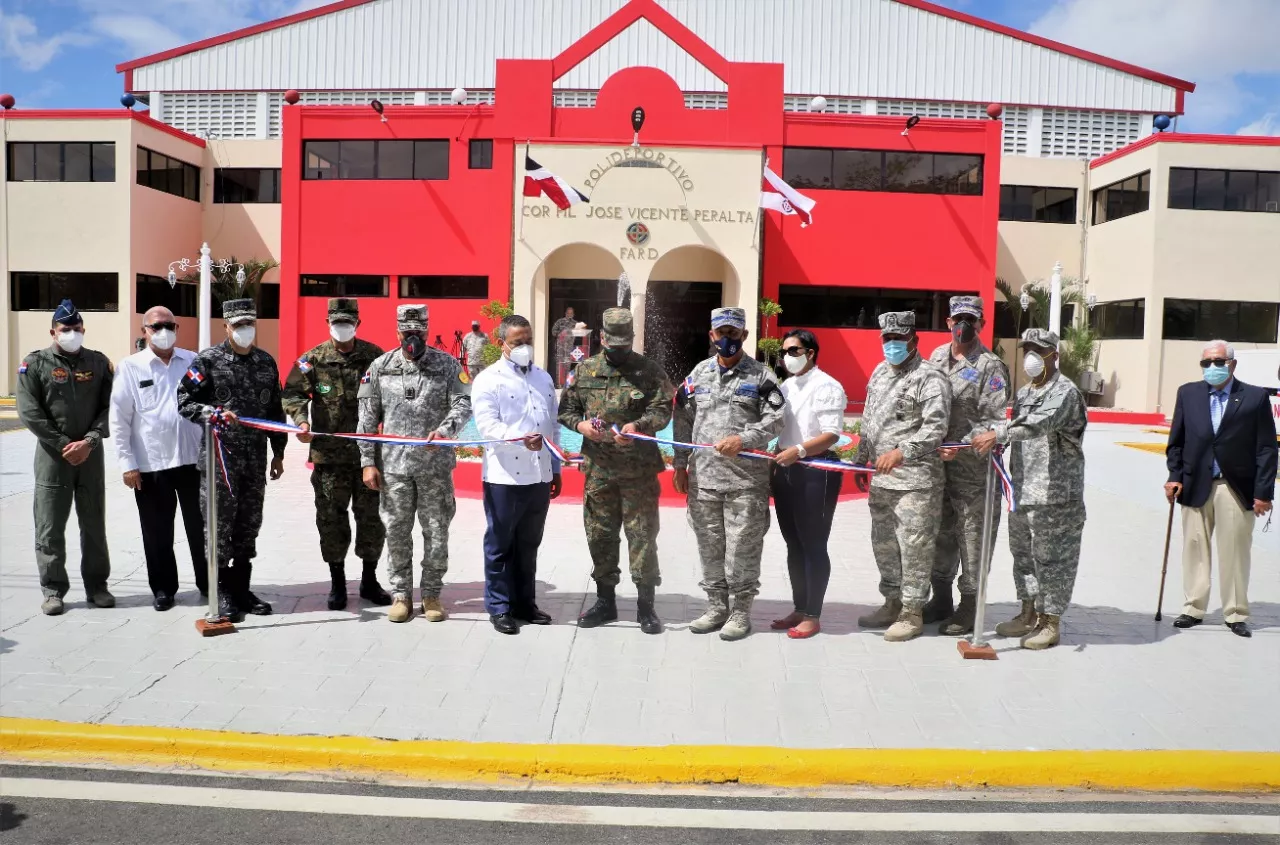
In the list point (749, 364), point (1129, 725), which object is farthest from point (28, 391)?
point (1129, 725)

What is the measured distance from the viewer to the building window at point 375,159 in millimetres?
24641

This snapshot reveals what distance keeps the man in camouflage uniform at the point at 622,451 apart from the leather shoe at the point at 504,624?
44cm

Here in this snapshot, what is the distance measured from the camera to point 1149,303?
2527cm

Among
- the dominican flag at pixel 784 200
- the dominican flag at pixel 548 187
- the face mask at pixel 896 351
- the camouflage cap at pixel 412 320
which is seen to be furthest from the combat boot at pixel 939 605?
the dominican flag at pixel 548 187

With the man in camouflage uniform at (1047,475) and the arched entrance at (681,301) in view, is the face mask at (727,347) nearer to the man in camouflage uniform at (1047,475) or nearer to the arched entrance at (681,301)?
the man in camouflage uniform at (1047,475)

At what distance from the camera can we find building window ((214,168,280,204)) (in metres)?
28.9

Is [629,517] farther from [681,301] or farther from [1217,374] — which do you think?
[681,301]

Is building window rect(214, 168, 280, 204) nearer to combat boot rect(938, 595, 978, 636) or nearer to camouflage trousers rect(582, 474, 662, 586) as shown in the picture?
camouflage trousers rect(582, 474, 662, 586)

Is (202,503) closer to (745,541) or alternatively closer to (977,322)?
(745,541)

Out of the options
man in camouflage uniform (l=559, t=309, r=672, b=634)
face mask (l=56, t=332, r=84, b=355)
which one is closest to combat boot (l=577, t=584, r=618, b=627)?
man in camouflage uniform (l=559, t=309, r=672, b=634)

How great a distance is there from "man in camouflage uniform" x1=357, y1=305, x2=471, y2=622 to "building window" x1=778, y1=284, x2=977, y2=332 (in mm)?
19077

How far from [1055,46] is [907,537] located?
101 ft

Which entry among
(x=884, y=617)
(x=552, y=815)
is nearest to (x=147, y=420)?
(x=552, y=815)

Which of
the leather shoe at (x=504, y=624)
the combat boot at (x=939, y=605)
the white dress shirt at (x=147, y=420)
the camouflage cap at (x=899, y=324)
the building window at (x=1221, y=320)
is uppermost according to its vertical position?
the building window at (x=1221, y=320)
